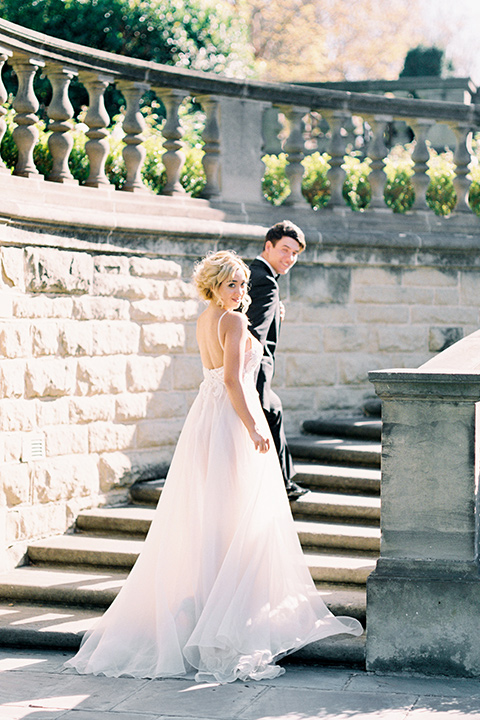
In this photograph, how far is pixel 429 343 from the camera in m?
9.05

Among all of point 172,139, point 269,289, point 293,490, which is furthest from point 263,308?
point 172,139

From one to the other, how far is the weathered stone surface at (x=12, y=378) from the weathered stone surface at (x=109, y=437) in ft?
2.41

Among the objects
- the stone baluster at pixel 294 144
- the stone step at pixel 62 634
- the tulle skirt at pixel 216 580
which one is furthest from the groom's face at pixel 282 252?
the stone baluster at pixel 294 144

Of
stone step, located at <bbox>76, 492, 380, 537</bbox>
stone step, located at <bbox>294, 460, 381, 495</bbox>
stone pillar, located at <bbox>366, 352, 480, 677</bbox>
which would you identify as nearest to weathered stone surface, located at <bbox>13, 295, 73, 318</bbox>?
stone step, located at <bbox>76, 492, 380, 537</bbox>

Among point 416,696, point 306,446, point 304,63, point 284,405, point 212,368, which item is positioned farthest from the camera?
point 304,63

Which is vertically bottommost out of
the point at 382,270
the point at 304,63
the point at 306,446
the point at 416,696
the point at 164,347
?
the point at 416,696

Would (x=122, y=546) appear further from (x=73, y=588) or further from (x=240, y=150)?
(x=240, y=150)

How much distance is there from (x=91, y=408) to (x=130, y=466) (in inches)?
23.7

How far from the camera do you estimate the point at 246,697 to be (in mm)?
4586

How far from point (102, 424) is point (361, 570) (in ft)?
7.88

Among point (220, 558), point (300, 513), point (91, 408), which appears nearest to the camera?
point (220, 558)

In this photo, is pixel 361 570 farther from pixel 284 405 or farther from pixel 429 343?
pixel 429 343

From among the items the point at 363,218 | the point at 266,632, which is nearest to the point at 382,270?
the point at 363,218

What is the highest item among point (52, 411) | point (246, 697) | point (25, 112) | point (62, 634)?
point (25, 112)
